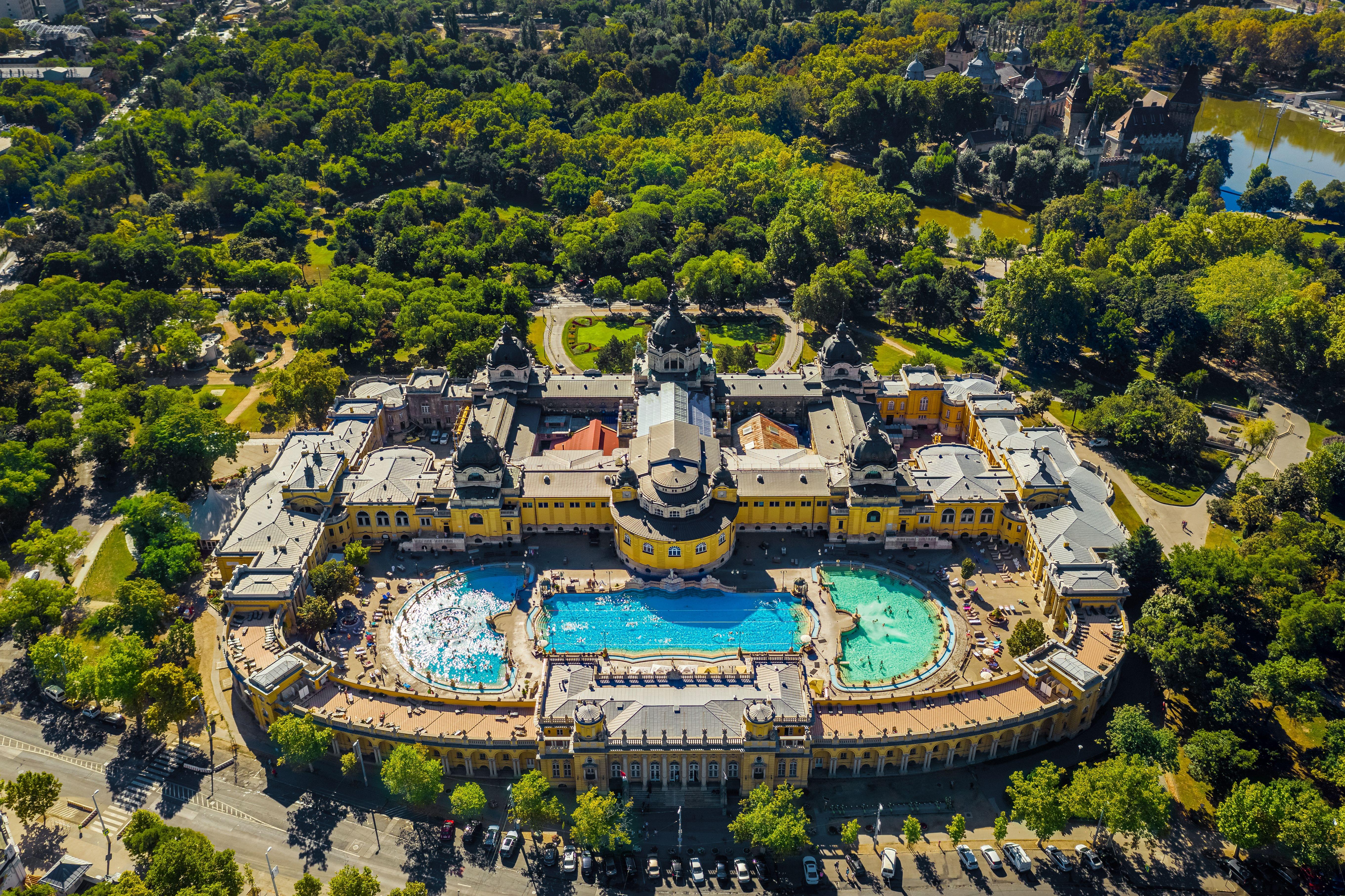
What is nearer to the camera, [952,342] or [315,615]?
[315,615]

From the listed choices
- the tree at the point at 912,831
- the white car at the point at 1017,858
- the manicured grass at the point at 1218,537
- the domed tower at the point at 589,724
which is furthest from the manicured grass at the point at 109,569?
the manicured grass at the point at 1218,537

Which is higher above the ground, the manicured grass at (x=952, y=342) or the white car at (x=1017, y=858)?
the manicured grass at (x=952, y=342)

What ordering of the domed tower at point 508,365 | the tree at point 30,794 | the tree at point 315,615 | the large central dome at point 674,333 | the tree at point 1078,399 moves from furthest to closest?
1. the tree at point 1078,399
2. the domed tower at point 508,365
3. the large central dome at point 674,333
4. the tree at point 315,615
5. the tree at point 30,794

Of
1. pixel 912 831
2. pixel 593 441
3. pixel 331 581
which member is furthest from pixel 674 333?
pixel 912 831

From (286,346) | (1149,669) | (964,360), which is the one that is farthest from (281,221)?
(1149,669)

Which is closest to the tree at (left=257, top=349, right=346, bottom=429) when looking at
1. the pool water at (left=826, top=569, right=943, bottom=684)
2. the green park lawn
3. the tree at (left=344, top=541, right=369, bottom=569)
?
the tree at (left=344, top=541, right=369, bottom=569)

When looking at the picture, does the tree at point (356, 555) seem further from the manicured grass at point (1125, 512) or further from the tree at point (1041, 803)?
the manicured grass at point (1125, 512)

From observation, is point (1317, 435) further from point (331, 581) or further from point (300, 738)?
point (300, 738)
